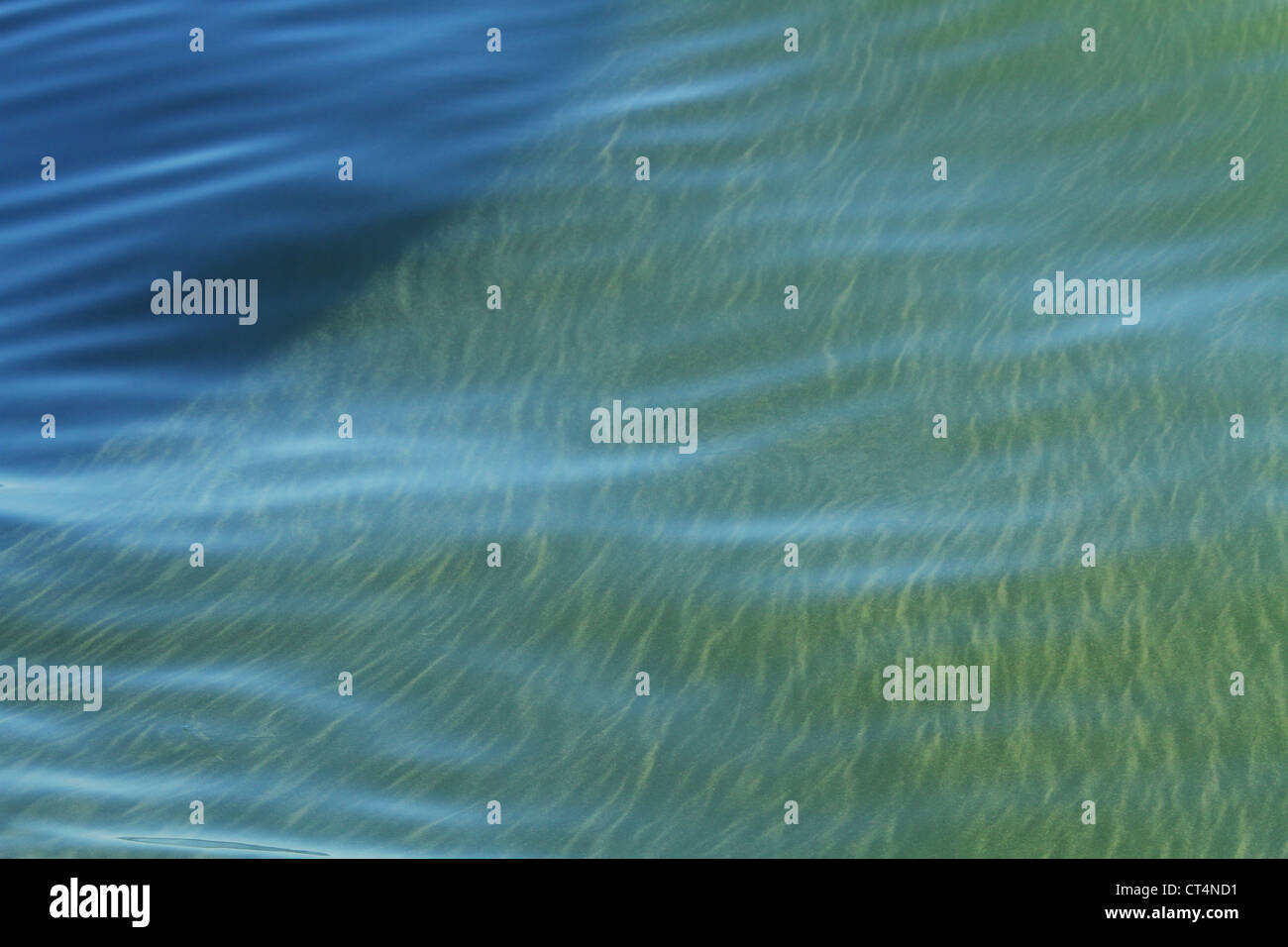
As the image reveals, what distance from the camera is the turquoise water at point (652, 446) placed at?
5.64 feet

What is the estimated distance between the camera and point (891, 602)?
75.0 inches

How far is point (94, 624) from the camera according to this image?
194 centimetres

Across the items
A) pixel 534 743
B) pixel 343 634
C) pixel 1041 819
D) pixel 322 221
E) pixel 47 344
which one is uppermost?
pixel 322 221

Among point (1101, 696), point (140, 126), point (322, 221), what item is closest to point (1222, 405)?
point (1101, 696)

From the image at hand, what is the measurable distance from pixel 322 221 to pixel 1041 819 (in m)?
1.61

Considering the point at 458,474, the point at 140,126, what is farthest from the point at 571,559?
the point at 140,126

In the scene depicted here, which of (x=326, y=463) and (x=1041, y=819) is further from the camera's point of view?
(x=326, y=463)

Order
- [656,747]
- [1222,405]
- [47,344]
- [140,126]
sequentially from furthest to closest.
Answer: [140,126] → [47,344] → [1222,405] → [656,747]

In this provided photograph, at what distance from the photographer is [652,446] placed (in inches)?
84.2

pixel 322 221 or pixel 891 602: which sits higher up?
pixel 322 221

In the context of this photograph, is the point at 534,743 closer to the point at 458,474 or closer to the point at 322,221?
the point at 458,474

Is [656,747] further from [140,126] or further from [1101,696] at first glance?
[140,126]

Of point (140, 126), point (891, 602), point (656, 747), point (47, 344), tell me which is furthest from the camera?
point (140, 126)

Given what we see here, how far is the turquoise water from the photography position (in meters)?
1.72
